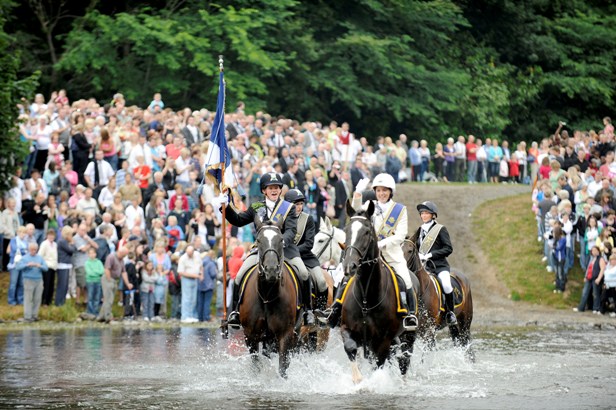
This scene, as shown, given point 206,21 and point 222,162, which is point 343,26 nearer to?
point 206,21

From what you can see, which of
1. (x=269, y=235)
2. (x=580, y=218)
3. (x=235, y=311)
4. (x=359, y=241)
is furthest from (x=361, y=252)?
(x=580, y=218)

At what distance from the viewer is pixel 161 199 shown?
1336 inches

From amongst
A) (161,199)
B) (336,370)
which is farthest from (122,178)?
(336,370)

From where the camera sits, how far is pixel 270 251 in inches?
712

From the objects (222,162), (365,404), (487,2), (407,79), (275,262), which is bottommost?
(365,404)

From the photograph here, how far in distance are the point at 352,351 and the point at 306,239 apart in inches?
116

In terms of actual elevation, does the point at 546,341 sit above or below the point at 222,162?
below

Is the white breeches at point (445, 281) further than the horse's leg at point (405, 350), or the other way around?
the white breeches at point (445, 281)

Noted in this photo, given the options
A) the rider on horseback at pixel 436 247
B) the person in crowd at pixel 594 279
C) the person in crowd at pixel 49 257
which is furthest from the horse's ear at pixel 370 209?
the person in crowd at pixel 594 279

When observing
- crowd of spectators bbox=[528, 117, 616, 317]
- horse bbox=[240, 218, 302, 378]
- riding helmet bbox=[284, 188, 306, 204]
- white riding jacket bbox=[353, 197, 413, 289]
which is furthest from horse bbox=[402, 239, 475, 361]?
crowd of spectators bbox=[528, 117, 616, 317]

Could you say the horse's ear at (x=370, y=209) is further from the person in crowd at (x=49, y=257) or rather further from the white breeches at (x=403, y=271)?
the person in crowd at (x=49, y=257)

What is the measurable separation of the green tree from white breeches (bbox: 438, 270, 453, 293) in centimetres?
1378

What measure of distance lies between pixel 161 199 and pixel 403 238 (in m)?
15.8

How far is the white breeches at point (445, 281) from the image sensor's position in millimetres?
21609
